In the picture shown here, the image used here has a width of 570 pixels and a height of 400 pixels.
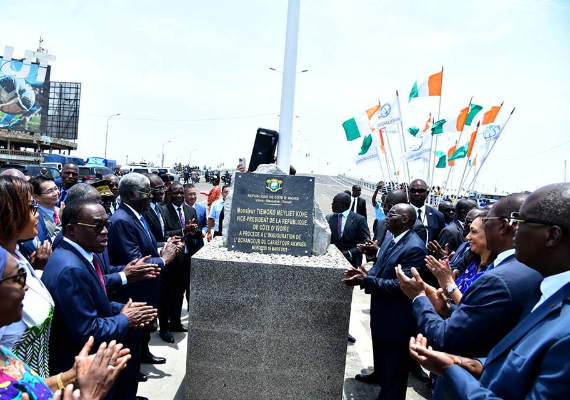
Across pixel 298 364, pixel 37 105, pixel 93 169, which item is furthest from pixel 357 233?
pixel 37 105

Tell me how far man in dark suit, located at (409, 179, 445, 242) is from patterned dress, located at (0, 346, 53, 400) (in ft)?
17.5

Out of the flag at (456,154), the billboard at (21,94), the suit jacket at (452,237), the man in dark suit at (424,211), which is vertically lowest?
the suit jacket at (452,237)

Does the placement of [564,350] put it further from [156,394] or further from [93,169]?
[93,169]

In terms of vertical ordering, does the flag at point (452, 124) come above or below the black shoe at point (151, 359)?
above

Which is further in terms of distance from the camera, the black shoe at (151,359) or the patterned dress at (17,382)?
the black shoe at (151,359)

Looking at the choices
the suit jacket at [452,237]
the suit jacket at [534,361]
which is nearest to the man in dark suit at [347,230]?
the suit jacket at [452,237]

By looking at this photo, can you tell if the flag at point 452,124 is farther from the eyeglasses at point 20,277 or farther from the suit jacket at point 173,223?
the eyeglasses at point 20,277

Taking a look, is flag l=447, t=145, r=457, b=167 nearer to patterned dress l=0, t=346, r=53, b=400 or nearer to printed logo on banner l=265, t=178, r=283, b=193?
printed logo on banner l=265, t=178, r=283, b=193

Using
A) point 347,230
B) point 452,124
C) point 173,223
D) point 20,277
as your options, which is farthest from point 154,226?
point 452,124

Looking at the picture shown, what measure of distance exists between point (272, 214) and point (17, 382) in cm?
278

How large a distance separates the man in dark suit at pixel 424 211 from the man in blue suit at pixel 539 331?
14.1 ft

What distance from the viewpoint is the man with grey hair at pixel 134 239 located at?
149 inches

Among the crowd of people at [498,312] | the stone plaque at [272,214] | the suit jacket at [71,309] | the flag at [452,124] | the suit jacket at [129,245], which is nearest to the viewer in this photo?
the crowd of people at [498,312]

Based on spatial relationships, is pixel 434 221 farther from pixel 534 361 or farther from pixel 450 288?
pixel 534 361
